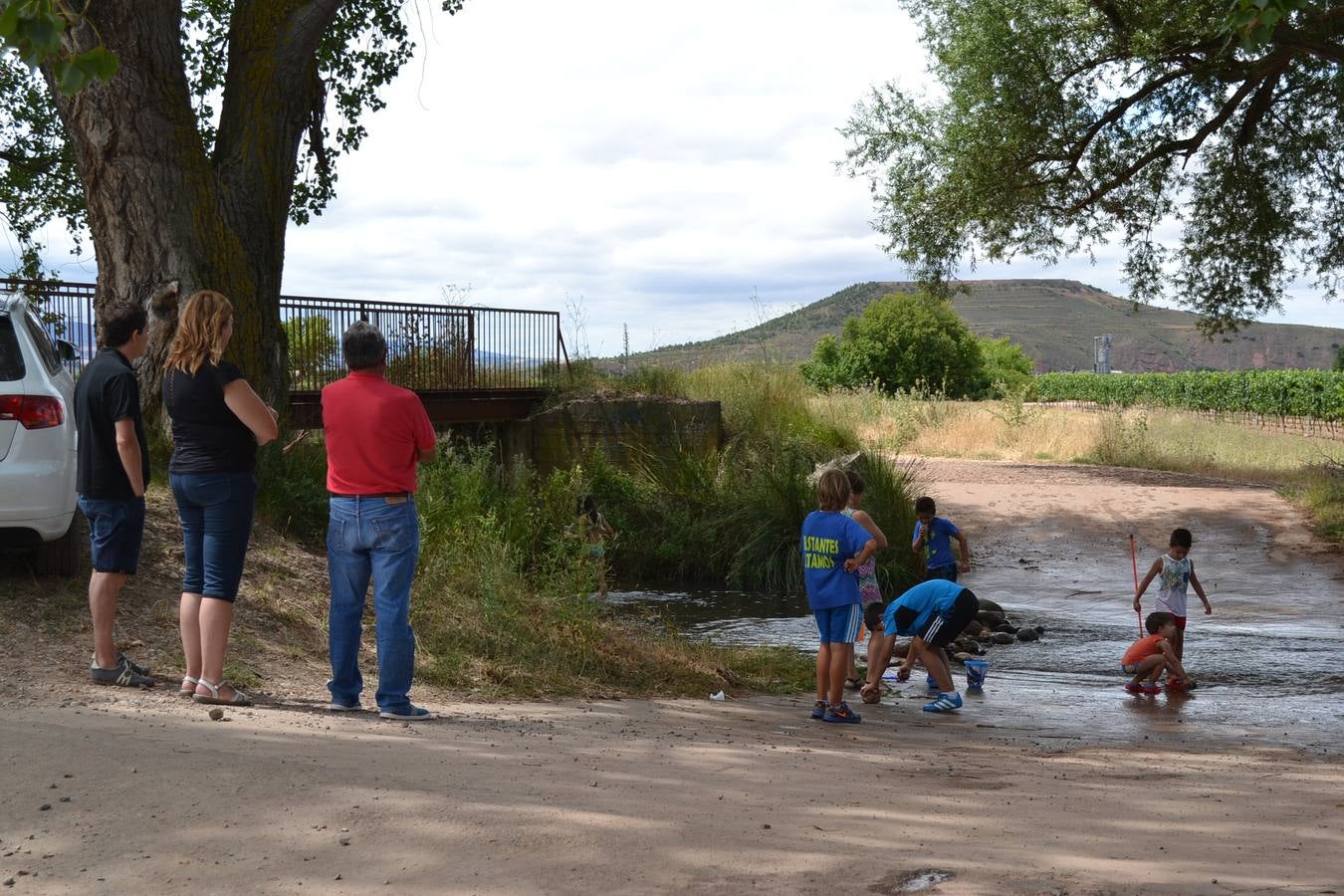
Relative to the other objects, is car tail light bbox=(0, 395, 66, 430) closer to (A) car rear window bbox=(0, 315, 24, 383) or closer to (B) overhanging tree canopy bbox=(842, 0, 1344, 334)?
(A) car rear window bbox=(0, 315, 24, 383)

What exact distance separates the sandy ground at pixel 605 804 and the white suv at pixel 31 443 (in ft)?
2.59

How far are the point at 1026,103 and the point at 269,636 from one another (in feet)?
55.5

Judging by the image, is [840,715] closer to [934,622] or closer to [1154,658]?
[934,622]

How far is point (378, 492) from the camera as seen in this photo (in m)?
6.13

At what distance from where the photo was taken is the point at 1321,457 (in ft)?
97.4

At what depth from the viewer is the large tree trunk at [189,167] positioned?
9.65m

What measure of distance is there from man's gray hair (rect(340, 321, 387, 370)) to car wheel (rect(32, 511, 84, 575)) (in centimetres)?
281

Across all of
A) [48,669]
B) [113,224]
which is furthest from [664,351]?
[48,669]

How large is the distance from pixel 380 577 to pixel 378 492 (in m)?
0.43

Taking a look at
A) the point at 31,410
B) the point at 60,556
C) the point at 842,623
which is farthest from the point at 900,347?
the point at 31,410

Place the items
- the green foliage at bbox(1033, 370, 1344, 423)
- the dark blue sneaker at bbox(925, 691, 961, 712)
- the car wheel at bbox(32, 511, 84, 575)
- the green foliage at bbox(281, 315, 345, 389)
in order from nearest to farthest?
the car wheel at bbox(32, 511, 84, 575)
the dark blue sneaker at bbox(925, 691, 961, 712)
the green foliage at bbox(281, 315, 345, 389)
the green foliage at bbox(1033, 370, 1344, 423)

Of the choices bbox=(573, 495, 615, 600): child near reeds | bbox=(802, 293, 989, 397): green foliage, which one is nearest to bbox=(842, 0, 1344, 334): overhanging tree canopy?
bbox=(573, 495, 615, 600): child near reeds

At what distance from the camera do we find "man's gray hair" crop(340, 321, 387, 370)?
612cm

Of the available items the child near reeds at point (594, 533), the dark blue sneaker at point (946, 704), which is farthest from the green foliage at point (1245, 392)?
the dark blue sneaker at point (946, 704)
